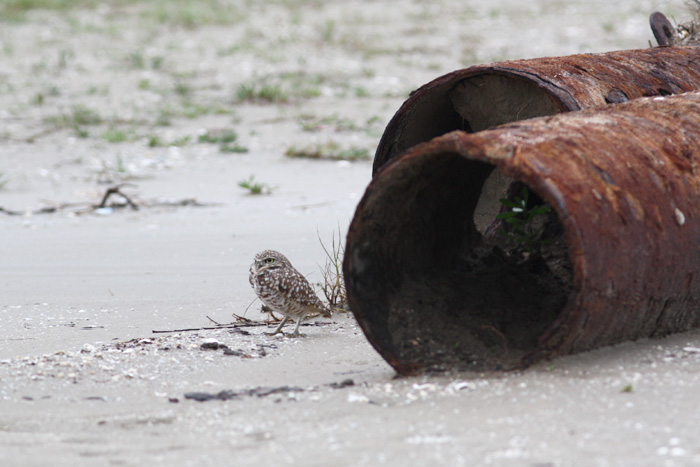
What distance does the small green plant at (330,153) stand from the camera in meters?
8.75

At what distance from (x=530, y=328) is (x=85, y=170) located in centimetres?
614

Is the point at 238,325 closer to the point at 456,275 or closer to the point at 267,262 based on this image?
the point at 267,262

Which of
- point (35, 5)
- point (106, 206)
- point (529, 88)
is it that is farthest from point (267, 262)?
point (35, 5)

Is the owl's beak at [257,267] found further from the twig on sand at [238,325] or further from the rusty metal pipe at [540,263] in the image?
the rusty metal pipe at [540,263]

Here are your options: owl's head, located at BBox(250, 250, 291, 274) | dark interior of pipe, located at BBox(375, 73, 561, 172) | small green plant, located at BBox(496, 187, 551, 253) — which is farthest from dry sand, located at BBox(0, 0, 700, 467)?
dark interior of pipe, located at BBox(375, 73, 561, 172)

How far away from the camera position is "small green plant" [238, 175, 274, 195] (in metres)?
7.50

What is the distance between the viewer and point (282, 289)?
437 cm

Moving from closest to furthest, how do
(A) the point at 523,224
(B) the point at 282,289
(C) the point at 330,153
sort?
1. (A) the point at 523,224
2. (B) the point at 282,289
3. (C) the point at 330,153

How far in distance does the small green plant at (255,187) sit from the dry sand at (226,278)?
0.33ft

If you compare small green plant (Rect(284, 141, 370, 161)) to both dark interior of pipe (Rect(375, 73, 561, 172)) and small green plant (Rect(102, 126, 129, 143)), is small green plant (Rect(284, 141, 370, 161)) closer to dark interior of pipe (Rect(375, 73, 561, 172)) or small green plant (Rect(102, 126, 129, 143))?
small green plant (Rect(102, 126, 129, 143))

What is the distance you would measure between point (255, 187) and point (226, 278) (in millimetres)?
2116

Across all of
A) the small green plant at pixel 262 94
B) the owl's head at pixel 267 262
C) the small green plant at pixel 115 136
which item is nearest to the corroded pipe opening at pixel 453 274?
the owl's head at pixel 267 262

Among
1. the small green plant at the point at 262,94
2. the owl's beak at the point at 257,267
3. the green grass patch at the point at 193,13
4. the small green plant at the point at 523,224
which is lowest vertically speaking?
the owl's beak at the point at 257,267

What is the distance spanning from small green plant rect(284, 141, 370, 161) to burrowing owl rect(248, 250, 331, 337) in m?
4.22
